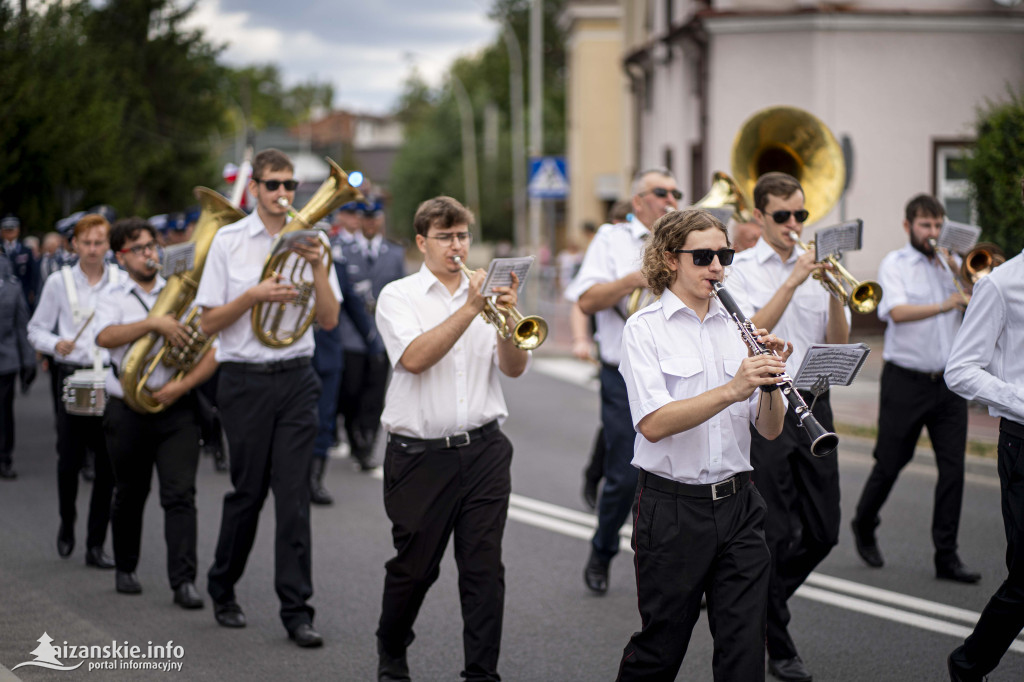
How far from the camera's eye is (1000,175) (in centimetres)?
1214

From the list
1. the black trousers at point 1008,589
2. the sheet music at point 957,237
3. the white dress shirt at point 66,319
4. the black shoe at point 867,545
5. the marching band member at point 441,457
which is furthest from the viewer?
the white dress shirt at point 66,319

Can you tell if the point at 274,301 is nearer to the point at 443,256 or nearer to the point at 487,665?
the point at 443,256

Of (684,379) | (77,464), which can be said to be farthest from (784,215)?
(77,464)

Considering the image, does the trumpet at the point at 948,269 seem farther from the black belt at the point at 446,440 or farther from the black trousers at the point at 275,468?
the black trousers at the point at 275,468

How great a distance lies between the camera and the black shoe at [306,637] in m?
5.71

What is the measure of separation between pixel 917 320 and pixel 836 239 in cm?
184

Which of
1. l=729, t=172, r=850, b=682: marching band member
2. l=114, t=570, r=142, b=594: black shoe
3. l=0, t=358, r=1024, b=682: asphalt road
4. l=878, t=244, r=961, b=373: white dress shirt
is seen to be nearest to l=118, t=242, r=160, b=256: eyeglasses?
l=114, t=570, r=142, b=594: black shoe

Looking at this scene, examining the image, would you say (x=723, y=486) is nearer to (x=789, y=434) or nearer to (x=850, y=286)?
(x=789, y=434)

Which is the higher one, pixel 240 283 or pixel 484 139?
pixel 484 139

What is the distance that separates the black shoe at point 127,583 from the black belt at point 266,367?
151 centimetres

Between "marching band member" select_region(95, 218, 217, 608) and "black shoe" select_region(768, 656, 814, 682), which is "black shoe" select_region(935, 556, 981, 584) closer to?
"black shoe" select_region(768, 656, 814, 682)

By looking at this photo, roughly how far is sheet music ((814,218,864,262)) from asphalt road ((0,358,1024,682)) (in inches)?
73.3

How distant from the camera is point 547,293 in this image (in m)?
36.7

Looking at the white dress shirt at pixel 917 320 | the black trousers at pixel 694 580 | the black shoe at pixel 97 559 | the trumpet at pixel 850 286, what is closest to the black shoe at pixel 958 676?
the black trousers at pixel 694 580
